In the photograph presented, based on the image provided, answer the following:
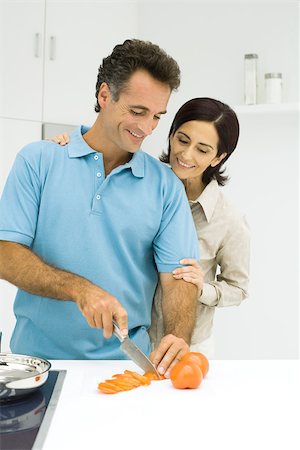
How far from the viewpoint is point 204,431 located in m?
1.19

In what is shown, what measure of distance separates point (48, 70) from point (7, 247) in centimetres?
195

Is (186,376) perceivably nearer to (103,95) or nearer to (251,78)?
(103,95)

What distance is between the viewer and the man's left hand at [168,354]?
5.30ft

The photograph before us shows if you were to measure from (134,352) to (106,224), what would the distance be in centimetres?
46

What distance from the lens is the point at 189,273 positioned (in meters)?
1.93

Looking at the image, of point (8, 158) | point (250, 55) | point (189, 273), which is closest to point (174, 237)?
point (189, 273)

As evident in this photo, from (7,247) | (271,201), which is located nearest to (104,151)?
(7,247)

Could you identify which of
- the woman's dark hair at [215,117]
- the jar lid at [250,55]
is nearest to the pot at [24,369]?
the woman's dark hair at [215,117]

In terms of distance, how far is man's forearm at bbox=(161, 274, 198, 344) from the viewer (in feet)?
6.23

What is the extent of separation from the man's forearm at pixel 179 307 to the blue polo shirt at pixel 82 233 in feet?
0.20

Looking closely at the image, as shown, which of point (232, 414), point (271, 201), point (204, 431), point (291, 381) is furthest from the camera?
point (271, 201)

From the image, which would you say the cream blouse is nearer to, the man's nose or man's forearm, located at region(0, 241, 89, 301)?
the man's nose

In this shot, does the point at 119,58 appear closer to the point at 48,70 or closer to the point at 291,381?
the point at 291,381

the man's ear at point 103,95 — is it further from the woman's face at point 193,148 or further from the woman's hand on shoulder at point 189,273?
the woman's hand on shoulder at point 189,273
